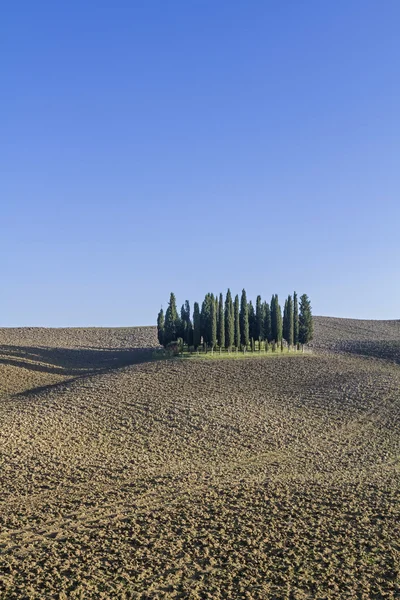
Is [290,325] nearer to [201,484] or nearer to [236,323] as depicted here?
[236,323]

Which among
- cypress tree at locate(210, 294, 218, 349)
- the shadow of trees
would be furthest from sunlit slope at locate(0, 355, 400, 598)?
the shadow of trees

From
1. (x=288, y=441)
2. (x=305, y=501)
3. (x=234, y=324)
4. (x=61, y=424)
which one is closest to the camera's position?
(x=305, y=501)

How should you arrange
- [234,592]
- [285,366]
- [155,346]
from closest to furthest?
[234,592], [285,366], [155,346]

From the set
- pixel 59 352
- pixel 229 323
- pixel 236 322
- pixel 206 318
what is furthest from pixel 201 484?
pixel 59 352

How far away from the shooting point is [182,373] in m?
44.4

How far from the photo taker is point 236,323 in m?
58.9

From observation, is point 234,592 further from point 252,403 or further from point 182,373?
point 182,373

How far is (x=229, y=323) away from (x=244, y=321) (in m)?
2.15

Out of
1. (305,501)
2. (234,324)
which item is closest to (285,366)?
(234,324)

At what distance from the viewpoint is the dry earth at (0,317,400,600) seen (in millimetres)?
12641

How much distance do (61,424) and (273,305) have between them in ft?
116

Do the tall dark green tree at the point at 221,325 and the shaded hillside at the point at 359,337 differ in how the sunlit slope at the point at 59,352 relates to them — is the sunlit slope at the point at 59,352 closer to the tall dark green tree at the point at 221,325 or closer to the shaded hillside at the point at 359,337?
the tall dark green tree at the point at 221,325

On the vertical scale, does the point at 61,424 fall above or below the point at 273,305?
below

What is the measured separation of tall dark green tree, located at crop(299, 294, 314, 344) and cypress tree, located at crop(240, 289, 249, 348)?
6952 millimetres
